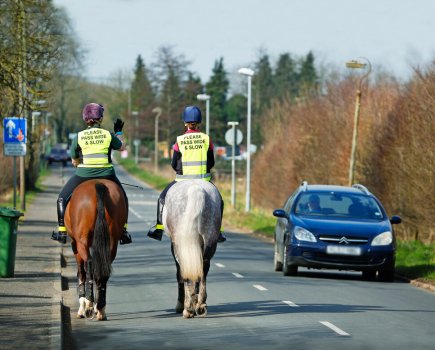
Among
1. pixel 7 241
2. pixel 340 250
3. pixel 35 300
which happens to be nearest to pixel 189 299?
pixel 35 300

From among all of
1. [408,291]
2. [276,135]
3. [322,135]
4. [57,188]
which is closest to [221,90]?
[57,188]

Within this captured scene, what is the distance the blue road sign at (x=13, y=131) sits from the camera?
33688mm

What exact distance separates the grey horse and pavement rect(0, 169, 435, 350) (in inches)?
57.7

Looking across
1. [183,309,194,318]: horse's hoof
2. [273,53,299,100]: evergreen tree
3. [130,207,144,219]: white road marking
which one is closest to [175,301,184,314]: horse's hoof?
[183,309,194,318]: horse's hoof

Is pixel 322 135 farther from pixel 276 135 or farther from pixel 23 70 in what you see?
pixel 23 70

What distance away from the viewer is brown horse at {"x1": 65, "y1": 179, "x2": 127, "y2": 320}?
1334cm

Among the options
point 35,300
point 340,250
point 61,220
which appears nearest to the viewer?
point 61,220

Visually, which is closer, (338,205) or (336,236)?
(336,236)

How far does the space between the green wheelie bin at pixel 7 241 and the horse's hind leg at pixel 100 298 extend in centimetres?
563

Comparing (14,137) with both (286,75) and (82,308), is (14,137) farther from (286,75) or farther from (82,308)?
(286,75)

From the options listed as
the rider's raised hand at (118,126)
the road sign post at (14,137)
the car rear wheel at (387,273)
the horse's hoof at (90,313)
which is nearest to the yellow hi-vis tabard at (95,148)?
the rider's raised hand at (118,126)

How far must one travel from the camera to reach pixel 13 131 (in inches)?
1330

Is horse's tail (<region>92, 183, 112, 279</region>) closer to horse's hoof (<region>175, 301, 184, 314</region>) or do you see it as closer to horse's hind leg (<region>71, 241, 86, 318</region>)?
horse's hind leg (<region>71, 241, 86, 318</region>)

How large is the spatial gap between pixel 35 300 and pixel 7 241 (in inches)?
150
